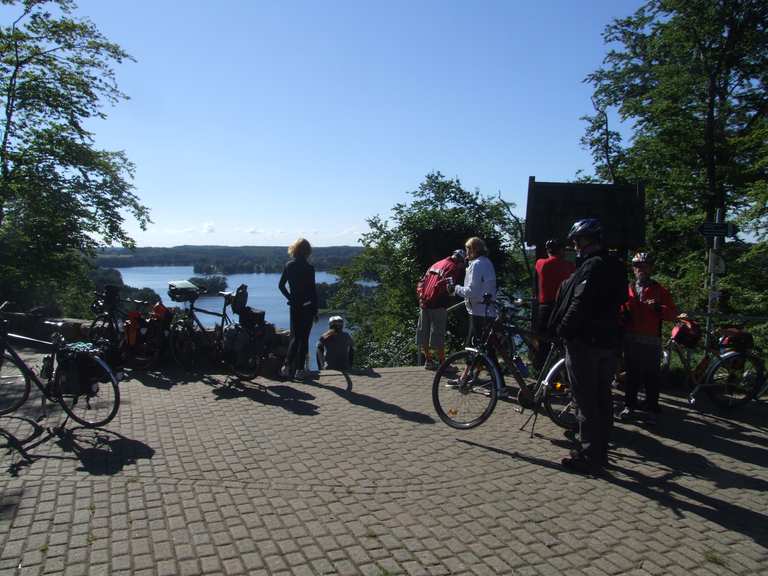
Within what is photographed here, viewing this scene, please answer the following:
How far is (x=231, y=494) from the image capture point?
4.38 metres

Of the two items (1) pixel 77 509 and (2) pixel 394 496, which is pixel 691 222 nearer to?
(2) pixel 394 496

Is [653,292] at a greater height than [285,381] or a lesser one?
greater

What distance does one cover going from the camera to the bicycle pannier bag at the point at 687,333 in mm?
6953

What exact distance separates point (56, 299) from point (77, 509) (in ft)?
53.7

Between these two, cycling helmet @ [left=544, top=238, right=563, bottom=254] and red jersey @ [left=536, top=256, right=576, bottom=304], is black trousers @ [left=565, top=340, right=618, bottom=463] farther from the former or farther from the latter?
cycling helmet @ [left=544, top=238, right=563, bottom=254]

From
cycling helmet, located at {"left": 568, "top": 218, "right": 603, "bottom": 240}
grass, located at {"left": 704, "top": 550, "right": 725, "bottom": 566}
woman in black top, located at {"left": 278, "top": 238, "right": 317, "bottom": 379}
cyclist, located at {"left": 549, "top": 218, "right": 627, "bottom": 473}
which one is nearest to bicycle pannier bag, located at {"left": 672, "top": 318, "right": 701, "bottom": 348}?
cyclist, located at {"left": 549, "top": 218, "right": 627, "bottom": 473}

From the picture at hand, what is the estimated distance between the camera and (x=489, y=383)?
19.4 ft

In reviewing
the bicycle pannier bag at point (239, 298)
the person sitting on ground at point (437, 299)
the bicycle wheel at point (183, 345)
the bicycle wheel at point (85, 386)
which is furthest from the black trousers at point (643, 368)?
the bicycle wheel at point (183, 345)

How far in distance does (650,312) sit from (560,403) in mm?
1440

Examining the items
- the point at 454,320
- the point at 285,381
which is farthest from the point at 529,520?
the point at 454,320

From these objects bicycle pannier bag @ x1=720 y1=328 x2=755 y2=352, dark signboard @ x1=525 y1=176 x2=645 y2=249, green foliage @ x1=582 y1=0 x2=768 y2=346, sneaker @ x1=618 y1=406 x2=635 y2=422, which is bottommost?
sneaker @ x1=618 y1=406 x2=635 y2=422

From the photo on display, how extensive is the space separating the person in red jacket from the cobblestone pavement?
0.34 m

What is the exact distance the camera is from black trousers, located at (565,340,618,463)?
4980 millimetres

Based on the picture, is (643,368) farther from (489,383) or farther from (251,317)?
(251,317)
